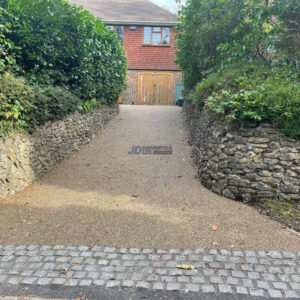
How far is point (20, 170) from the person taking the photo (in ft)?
18.1

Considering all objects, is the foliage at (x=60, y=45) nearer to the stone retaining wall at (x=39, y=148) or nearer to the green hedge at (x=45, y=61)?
the green hedge at (x=45, y=61)

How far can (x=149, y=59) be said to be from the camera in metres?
17.5

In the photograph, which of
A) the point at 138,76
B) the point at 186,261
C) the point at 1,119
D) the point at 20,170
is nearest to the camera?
the point at 186,261

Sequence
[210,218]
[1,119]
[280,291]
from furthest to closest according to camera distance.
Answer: [1,119] < [210,218] < [280,291]

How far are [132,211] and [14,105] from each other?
3260mm

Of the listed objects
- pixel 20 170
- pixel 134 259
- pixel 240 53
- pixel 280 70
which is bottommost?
pixel 134 259

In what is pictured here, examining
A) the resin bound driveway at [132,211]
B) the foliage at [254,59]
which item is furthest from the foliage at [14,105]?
the foliage at [254,59]

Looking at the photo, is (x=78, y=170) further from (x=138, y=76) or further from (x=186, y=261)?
(x=138, y=76)

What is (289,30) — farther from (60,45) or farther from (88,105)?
(88,105)

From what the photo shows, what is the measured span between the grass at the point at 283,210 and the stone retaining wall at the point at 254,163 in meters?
0.12

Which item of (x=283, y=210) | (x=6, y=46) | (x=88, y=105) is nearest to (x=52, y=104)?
(x=6, y=46)

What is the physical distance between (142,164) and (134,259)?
4091 mm

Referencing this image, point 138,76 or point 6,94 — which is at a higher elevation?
point 138,76

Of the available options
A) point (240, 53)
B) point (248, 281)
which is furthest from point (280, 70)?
point (248, 281)
